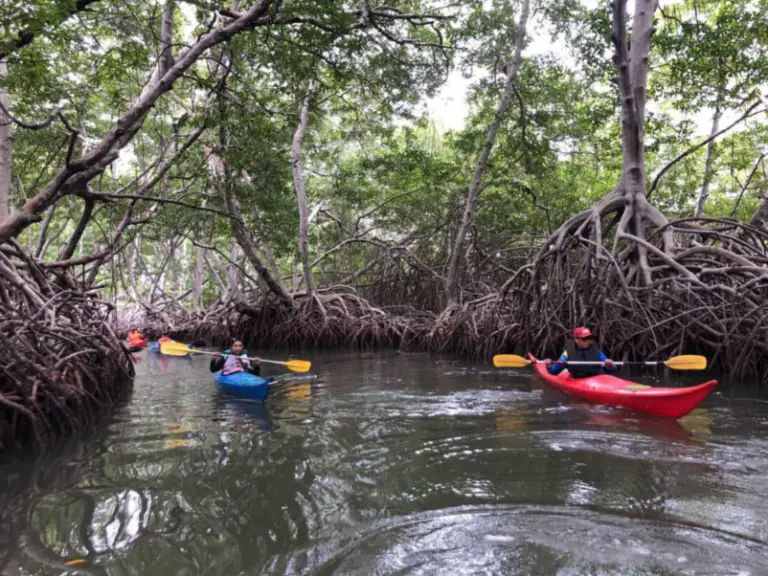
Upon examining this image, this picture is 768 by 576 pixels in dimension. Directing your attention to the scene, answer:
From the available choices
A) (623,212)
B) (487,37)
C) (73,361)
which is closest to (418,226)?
(487,37)

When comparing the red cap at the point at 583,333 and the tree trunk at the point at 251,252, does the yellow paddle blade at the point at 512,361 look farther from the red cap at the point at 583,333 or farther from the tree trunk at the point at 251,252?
the tree trunk at the point at 251,252

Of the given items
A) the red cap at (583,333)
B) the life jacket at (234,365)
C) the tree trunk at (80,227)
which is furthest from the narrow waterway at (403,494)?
the tree trunk at (80,227)

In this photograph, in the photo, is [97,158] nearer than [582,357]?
Yes

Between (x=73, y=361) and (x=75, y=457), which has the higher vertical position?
(x=73, y=361)

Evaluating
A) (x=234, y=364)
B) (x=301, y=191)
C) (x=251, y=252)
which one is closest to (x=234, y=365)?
(x=234, y=364)

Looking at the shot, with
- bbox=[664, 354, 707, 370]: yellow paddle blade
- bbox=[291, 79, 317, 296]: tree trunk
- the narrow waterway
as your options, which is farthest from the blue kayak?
bbox=[291, 79, 317, 296]: tree trunk

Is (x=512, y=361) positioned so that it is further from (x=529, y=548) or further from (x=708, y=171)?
(x=708, y=171)

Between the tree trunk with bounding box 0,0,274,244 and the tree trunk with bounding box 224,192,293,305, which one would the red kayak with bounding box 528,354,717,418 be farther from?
the tree trunk with bounding box 224,192,293,305

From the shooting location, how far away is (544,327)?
6844mm

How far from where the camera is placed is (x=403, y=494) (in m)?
2.78

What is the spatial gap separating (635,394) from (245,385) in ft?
12.0

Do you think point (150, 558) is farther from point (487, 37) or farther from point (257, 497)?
point (487, 37)

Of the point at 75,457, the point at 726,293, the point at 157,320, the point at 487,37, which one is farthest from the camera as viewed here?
the point at 157,320

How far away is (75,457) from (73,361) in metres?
1.03
